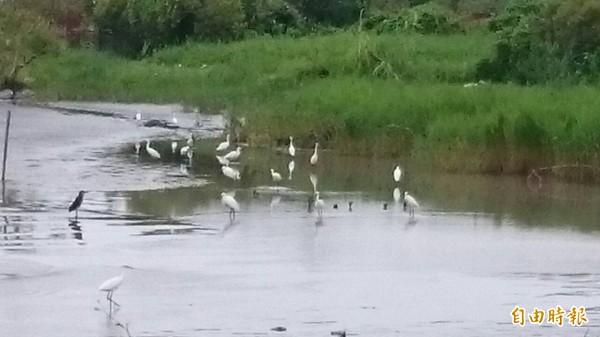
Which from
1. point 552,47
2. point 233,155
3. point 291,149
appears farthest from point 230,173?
point 552,47

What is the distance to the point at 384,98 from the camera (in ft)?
84.0

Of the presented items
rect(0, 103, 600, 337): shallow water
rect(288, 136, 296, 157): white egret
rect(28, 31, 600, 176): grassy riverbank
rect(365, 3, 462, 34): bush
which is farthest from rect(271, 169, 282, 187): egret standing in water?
rect(365, 3, 462, 34): bush

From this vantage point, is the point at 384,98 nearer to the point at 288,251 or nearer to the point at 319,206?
the point at 319,206

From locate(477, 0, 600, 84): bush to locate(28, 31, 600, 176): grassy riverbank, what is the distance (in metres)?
1.02

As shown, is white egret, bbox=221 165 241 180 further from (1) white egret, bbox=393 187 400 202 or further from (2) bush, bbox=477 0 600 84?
(2) bush, bbox=477 0 600 84

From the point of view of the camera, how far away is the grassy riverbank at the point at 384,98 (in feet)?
71.6

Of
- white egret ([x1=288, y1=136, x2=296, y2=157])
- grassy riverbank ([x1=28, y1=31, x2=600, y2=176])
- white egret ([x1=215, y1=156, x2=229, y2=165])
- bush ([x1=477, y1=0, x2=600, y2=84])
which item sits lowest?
white egret ([x1=215, y1=156, x2=229, y2=165])

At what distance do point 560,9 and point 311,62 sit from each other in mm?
5841

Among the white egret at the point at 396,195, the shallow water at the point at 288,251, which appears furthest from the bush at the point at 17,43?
the white egret at the point at 396,195

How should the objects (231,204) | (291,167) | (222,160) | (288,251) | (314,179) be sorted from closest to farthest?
(288,251), (231,204), (314,179), (291,167), (222,160)

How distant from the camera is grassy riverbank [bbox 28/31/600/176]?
21828 mm

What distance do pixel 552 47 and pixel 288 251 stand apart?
1655cm

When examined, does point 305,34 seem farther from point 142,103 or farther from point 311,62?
point 311,62

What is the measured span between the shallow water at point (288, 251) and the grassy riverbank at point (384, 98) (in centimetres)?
53
